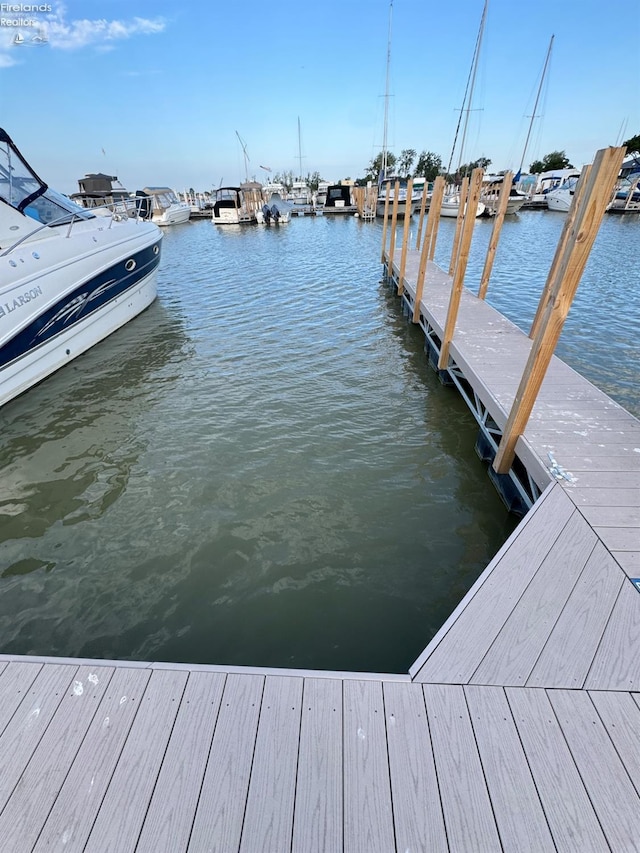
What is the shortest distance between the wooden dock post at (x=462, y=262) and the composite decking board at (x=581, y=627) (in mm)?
3986

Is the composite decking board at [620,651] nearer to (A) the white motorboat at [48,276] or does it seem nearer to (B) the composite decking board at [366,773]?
(B) the composite decking board at [366,773]

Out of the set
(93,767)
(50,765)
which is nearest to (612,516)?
(93,767)

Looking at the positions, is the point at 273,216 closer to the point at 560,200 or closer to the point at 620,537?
the point at 560,200

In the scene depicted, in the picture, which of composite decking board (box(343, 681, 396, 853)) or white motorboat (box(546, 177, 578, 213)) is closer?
composite decking board (box(343, 681, 396, 853))

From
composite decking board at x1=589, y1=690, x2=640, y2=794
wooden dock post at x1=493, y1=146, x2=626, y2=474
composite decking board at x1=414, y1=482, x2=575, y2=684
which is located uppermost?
wooden dock post at x1=493, y1=146, x2=626, y2=474

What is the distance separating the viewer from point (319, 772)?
5.53 feet

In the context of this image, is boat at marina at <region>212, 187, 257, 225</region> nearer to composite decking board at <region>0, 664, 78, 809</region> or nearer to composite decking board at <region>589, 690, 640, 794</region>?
composite decking board at <region>0, 664, 78, 809</region>

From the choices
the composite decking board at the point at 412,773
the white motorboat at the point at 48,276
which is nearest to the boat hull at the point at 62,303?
the white motorboat at the point at 48,276

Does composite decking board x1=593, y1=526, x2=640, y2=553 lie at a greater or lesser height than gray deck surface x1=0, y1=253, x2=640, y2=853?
lesser

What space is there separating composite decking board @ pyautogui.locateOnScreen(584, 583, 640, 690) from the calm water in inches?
43.1

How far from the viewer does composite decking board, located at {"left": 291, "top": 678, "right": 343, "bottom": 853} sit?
1511 mm

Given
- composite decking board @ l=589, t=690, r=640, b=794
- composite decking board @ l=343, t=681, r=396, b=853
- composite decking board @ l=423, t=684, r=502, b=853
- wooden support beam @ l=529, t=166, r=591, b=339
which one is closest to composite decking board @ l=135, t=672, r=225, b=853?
composite decking board @ l=343, t=681, r=396, b=853

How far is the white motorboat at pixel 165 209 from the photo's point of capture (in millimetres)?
29656

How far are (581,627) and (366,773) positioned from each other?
1362mm
